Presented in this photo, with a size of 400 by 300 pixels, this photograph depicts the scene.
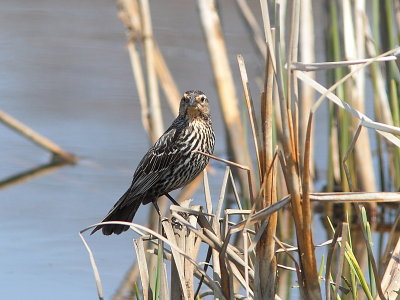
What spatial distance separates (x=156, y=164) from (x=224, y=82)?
5.37 feet

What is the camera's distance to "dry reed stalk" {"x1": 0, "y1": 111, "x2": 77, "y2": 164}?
6.42m

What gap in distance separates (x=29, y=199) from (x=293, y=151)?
3632 millimetres

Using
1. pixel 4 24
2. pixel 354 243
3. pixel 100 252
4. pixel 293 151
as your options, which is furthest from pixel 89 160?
pixel 293 151

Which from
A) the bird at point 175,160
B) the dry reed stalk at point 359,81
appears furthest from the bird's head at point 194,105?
the dry reed stalk at point 359,81

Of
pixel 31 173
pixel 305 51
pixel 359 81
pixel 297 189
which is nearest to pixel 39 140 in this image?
pixel 31 173

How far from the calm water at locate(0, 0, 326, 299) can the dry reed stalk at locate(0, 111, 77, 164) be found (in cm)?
9

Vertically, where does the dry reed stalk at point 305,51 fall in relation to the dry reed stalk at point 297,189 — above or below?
above

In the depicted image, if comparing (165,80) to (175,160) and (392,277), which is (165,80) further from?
(392,277)

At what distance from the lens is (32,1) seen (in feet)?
34.6

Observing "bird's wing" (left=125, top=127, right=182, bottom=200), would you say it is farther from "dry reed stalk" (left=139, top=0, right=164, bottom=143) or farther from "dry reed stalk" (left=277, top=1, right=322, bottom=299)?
"dry reed stalk" (left=139, top=0, right=164, bottom=143)

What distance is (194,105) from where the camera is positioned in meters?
3.88

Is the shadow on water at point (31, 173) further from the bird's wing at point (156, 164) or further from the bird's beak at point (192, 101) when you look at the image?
the bird's beak at point (192, 101)

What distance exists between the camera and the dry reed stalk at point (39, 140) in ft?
21.1

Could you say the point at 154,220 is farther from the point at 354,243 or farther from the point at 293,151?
the point at 293,151
